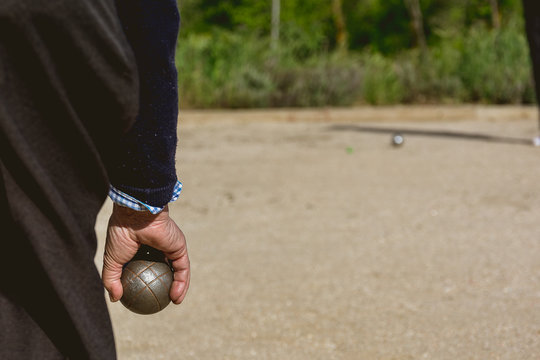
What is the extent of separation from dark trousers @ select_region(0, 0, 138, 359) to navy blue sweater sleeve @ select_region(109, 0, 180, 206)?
0.06 meters

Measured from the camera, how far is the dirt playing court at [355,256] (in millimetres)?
3010

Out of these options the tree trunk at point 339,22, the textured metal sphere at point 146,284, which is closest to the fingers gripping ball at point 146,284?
the textured metal sphere at point 146,284

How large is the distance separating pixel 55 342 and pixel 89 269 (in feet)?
0.41

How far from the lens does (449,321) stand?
10.4 feet

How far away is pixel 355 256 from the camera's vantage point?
417cm

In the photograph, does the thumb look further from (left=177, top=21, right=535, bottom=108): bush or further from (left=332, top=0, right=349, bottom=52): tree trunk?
(left=332, top=0, right=349, bottom=52): tree trunk

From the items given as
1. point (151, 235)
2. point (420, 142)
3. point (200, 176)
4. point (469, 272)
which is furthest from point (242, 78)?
point (151, 235)

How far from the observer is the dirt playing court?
9.87ft

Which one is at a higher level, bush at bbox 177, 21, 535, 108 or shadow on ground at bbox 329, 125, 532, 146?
shadow on ground at bbox 329, 125, 532, 146

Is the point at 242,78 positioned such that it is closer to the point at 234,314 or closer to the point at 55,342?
the point at 234,314

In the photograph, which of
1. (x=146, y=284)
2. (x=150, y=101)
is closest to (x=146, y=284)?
(x=146, y=284)

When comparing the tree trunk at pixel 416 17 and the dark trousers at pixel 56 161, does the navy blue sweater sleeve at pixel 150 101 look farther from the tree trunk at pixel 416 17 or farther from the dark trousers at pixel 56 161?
the tree trunk at pixel 416 17

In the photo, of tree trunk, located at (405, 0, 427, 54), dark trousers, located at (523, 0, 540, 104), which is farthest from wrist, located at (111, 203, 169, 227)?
tree trunk, located at (405, 0, 427, 54)

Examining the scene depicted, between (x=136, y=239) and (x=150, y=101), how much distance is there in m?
0.37
